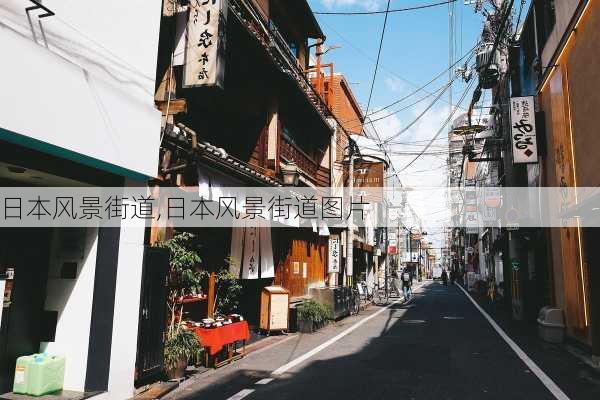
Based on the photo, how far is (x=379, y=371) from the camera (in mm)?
8883

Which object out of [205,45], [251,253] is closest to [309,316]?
[251,253]

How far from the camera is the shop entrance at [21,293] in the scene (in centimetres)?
659

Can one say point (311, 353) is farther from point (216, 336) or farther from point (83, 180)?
point (83, 180)

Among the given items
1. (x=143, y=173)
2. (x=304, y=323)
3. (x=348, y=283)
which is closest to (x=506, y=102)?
(x=348, y=283)

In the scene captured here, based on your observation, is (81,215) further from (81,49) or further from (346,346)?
(346,346)

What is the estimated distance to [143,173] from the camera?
7609mm

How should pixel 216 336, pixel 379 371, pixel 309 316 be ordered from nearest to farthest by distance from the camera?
pixel 379 371 < pixel 216 336 < pixel 309 316

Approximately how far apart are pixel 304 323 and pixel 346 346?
284 cm

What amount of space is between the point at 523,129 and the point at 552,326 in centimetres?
680

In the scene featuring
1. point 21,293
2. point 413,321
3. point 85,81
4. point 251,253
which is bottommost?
point 413,321

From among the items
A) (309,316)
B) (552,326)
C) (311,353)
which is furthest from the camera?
(309,316)

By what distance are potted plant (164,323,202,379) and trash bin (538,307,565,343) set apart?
35.3ft

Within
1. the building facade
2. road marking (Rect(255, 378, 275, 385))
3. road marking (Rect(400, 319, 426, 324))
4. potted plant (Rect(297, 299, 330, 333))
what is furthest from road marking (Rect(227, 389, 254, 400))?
road marking (Rect(400, 319, 426, 324))

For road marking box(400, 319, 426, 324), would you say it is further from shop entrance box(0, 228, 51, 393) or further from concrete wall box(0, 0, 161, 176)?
shop entrance box(0, 228, 51, 393)
